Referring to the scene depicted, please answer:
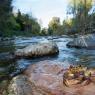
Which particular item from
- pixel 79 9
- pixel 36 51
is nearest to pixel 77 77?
pixel 36 51

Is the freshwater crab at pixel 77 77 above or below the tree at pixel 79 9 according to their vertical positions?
below

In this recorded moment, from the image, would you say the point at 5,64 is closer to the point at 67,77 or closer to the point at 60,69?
the point at 60,69

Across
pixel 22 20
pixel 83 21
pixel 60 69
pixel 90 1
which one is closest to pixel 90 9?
pixel 90 1

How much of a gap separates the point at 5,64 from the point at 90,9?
170ft

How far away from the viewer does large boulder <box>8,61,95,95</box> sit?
7035 mm

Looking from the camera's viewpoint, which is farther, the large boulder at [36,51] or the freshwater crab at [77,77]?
the large boulder at [36,51]

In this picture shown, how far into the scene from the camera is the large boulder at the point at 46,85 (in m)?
7.04

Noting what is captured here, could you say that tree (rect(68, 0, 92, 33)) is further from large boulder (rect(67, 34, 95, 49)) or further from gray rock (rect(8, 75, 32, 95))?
gray rock (rect(8, 75, 32, 95))

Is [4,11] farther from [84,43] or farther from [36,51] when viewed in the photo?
[36,51]

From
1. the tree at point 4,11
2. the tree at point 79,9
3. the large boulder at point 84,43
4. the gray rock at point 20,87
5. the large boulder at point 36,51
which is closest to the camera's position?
the gray rock at point 20,87

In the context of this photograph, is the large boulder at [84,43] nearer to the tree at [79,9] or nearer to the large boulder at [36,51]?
the large boulder at [36,51]

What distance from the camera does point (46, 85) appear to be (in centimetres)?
785

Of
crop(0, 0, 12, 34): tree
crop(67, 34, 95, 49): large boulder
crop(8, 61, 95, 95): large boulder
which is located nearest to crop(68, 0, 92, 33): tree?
crop(0, 0, 12, 34): tree

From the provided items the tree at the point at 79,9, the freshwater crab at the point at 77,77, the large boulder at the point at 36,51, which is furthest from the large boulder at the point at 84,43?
the tree at the point at 79,9
